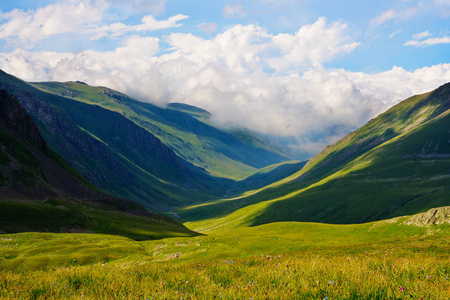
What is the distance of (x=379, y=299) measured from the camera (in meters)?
8.44

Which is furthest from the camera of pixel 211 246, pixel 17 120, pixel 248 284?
pixel 17 120

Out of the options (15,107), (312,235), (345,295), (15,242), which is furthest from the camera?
(15,107)

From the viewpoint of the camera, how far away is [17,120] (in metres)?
184

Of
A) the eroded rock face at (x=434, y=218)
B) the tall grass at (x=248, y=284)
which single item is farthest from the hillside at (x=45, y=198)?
the tall grass at (x=248, y=284)

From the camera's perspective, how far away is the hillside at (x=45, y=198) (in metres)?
104

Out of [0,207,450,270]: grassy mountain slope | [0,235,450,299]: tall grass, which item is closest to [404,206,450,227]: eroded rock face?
[0,207,450,270]: grassy mountain slope

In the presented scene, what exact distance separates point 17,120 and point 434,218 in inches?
8240

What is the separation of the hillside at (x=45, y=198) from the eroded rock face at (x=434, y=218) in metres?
80.7

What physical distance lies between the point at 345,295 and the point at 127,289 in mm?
6646

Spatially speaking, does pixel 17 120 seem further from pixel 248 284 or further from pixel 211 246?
pixel 248 284

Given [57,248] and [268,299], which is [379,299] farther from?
[57,248]

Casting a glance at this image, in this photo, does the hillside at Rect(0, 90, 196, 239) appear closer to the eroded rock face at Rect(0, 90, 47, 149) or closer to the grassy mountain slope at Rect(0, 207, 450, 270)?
the eroded rock face at Rect(0, 90, 47, 149)

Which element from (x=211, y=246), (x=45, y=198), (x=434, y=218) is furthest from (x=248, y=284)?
(x=45, y=198)

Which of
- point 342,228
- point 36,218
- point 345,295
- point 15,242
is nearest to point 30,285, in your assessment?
point 345,295
